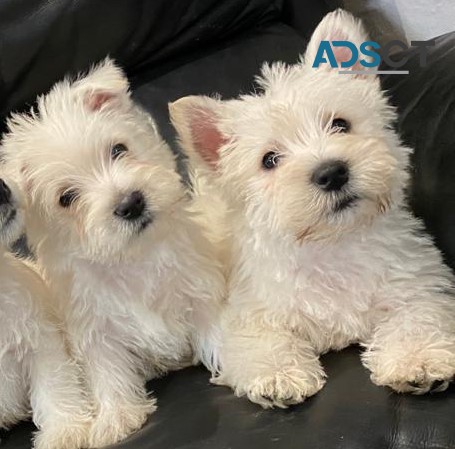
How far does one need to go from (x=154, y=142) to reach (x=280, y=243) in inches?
19.2

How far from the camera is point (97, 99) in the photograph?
202 cm

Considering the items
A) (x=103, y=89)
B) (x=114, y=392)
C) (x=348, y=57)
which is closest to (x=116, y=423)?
(x=114, y=392)

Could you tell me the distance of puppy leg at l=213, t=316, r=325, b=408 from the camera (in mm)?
1729

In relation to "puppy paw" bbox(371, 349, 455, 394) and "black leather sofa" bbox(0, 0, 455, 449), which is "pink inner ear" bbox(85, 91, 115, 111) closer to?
"black leather sofa" bbox(0, 0, 455, 449)

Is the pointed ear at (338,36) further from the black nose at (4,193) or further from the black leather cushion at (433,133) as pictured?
the black nose at (4,193)

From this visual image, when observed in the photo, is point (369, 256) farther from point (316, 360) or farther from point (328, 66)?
point (328, 66)

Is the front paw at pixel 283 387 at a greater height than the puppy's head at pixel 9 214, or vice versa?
the puppy's head at pixel 9 214

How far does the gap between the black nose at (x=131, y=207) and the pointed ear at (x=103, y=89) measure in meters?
0.35

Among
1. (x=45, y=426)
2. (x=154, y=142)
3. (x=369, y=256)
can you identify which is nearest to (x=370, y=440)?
(x=369, y=256)

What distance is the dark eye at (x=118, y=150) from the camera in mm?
1926

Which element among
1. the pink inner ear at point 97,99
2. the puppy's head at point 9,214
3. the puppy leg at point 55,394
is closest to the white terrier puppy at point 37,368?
the puppy leg at point 55,394

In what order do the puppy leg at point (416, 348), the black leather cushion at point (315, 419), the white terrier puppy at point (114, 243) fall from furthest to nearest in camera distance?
1. the white terrier puppy at point (114, 243)
2. the puppy leg at point (416, 348)
3. the black leather cushion at point (315, 419)

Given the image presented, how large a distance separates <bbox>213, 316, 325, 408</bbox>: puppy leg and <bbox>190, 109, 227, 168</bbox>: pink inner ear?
485 millimetres

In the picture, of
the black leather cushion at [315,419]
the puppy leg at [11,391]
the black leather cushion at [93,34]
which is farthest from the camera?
the black leather cushion at [93,34]
